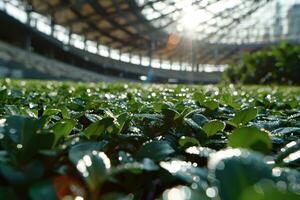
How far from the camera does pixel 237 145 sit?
2.07ft

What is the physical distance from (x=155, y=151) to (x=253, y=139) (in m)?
0.17

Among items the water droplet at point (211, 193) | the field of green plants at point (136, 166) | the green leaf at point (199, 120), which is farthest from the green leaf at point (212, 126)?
the water droplet at point (211, 193)

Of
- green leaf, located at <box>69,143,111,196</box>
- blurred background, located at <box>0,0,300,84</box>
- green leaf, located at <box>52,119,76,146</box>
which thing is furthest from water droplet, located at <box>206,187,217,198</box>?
blurred background, located at <box>0,0,300,84</box>

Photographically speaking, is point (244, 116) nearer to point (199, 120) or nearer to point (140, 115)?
point (199, 120)

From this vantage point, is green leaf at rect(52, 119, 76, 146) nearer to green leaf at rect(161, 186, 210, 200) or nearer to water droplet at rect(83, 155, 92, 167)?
water droplet at rect(83, 155, 92, 167)

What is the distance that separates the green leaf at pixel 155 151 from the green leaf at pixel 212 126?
211mm

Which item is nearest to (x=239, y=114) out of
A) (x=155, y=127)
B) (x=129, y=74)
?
(x=155, y=127)

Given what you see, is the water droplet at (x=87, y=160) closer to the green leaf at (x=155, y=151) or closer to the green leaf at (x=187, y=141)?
the green leaf at (x=155, y=151)

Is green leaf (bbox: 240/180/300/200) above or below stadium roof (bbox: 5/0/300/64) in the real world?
below

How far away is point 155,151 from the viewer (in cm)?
69

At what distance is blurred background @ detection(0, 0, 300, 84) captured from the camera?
3162 cm

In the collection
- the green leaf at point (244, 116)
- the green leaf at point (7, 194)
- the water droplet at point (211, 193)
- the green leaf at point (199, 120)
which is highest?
the green leaf at point (244, 116)

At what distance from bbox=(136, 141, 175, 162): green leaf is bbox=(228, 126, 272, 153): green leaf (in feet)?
0.41

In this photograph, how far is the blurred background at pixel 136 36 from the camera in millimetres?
31620
